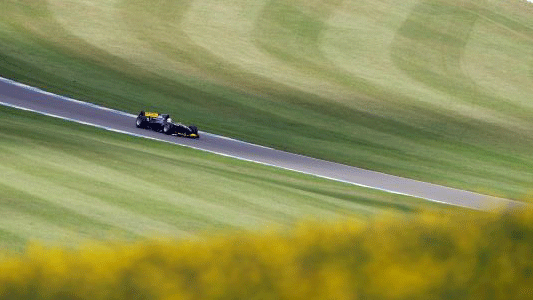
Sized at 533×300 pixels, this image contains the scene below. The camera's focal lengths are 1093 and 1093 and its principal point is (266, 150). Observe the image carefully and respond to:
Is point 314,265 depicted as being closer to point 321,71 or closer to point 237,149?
point 237,149

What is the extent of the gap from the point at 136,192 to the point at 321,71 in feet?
75.6

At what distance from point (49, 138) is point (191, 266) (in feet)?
71.1

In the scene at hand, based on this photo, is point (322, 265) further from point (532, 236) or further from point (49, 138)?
point (49, 138)

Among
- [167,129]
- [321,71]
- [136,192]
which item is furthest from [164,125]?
[136,192]

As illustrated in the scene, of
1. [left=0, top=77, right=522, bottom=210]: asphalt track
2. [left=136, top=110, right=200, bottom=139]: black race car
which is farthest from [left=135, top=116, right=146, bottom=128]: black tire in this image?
[left=0, top=77, right=522, bottom=210]: asphalt track

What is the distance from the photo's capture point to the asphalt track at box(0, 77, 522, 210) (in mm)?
28641

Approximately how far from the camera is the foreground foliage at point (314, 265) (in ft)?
16.6

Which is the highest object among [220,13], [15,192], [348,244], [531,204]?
[220,13]

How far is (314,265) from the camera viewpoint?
5.57 m

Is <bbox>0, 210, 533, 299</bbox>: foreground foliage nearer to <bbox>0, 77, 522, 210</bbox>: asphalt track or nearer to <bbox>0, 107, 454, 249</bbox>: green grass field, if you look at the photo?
<bbox>0, 107, 454, 249</bbox>: green grass field

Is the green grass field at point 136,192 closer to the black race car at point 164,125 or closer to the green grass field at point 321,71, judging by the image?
the black race car at point 164,125

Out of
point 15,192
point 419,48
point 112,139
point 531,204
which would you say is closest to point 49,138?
point 112,139

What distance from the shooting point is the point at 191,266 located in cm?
537

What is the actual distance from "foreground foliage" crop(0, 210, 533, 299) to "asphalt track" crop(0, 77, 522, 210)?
784 inches
